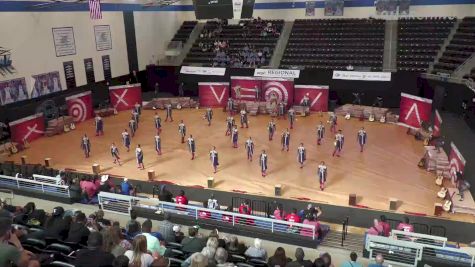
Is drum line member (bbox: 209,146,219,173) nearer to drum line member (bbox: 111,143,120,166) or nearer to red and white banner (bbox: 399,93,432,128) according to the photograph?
drum line member (bbox: 111,143,120,166)

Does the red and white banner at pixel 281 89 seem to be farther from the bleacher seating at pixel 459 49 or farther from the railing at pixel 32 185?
the railing at pixel 32 185

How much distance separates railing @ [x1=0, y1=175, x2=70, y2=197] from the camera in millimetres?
11492

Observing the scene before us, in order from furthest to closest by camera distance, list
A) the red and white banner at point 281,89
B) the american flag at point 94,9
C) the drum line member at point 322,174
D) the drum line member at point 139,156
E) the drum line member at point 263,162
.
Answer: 1. the red and white banner at point 281,89
2. the american flag at point 94,9
3. the drum line member at point 139,156
4. the drum line member at point 263,162
5. the drum line member at point 322,174

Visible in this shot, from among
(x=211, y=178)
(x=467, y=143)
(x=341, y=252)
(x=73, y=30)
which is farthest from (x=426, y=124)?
(x=73, y=30)

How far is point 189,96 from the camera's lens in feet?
97.1

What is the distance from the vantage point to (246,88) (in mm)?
27000

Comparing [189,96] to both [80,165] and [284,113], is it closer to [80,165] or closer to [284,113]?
[284,113]

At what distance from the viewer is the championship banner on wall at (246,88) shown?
26703mm

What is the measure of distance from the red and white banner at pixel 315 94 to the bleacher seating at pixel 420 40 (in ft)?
16.6

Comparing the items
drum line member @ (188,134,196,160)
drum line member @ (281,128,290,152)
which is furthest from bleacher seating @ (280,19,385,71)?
drum line member @ (188,134,196,160)

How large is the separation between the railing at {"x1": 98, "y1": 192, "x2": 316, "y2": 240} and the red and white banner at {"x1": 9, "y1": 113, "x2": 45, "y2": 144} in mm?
11490

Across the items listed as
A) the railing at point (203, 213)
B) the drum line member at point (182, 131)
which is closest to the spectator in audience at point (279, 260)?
the railing at point (203, 213)

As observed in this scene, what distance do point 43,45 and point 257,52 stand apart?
14614 mm

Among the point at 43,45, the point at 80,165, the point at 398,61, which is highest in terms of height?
the point at 43,45
